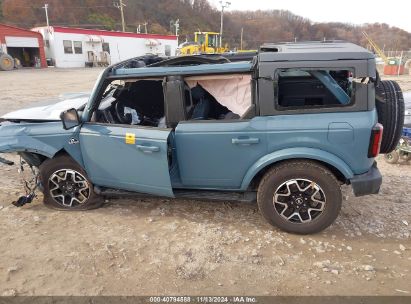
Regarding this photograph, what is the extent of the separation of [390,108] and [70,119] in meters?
3.48

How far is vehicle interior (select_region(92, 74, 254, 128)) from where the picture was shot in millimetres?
3727

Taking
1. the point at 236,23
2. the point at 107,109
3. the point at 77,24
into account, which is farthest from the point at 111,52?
the point at 236,23

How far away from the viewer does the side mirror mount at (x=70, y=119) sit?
389cm

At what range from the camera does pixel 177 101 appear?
3.75m

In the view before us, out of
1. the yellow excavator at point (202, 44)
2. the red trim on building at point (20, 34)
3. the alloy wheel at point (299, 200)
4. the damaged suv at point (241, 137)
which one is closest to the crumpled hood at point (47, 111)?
the damaged suv at point (241, 137)

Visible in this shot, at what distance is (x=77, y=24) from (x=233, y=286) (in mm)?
81927

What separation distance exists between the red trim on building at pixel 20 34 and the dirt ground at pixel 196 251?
36.1 metres

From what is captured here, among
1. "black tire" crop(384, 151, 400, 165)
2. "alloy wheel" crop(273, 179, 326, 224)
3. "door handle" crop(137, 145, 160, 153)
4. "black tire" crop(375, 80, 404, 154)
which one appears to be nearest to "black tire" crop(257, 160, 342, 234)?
"alloy wheel" crop(273, 179, 326, 224)

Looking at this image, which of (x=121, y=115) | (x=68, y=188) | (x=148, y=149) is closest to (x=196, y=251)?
(x=148, y=149)

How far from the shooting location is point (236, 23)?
110 meters

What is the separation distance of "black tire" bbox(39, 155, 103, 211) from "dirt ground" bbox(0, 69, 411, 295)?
0.39 feet

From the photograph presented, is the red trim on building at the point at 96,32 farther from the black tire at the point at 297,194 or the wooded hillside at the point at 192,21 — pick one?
the black tire at the point at 297,194

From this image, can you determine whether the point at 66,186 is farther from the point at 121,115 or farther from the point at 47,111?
the point at 121,115

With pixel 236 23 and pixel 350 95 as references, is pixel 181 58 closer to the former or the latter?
pixel 350 95
